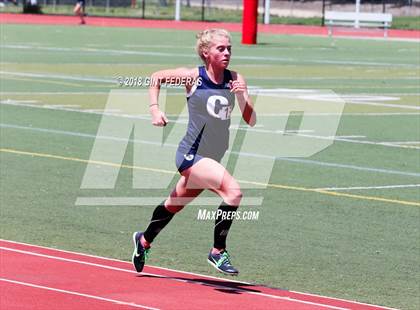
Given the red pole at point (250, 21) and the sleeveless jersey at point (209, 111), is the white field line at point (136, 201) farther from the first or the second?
the red pole at point (250, 21)

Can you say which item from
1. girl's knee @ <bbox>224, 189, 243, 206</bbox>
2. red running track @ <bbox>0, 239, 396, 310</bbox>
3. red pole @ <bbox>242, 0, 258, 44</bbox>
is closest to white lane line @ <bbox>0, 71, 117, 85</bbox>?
red pole @ <bbox>242, 0, 258, 44</bbox>

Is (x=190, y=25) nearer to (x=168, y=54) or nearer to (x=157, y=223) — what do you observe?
(x=168, y=54)

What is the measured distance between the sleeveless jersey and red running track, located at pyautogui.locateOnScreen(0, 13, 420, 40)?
181 ft

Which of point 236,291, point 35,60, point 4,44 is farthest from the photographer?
A: point 4,44

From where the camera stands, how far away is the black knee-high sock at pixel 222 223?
1034 centimetres

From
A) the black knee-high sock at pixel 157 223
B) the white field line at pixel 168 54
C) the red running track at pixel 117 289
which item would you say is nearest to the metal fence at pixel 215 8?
the white field line at pixel 168 54

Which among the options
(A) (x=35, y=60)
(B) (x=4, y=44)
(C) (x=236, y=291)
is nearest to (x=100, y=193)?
(C) (x=236, y=291)

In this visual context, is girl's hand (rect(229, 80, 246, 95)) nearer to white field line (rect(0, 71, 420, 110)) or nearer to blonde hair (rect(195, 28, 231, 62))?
blonde hair (rect(195, 28, 231, 62))

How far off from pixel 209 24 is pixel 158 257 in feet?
202

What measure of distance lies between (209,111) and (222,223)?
2.90 ft

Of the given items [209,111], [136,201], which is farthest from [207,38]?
[136,201]

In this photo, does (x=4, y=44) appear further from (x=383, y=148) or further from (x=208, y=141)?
(x=208, y=141)

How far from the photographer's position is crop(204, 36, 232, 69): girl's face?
32.6ft

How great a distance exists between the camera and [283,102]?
28.5 m
